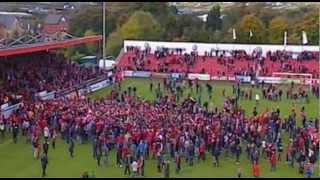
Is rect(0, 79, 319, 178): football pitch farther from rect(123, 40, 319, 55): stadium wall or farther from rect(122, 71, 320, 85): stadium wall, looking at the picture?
rect(123, 40, 319, 55): stadium wall

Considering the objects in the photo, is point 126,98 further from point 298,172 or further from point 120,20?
point 120,20

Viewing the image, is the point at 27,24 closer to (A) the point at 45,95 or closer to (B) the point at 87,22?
(B) the point at 87,22

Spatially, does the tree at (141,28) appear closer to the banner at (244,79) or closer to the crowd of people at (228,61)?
the crowd of people at (228,61)

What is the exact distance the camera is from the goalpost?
42.0m

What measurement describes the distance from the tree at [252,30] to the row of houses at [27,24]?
60.4ft

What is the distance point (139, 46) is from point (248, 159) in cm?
2901

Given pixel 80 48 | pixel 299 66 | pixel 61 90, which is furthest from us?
pixel 80 48

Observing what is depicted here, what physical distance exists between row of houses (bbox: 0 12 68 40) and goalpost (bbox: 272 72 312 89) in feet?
97.2

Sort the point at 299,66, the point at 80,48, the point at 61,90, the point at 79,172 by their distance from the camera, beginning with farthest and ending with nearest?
1. the point at 80,48
2. the point at 299,66
3. the point at 61,90
4. the point at 79,172

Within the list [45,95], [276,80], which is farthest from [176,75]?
[45,95]

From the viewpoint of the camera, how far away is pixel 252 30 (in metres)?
60.2

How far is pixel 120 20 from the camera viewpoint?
69062 mm

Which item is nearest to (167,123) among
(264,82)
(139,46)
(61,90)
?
(61,90)

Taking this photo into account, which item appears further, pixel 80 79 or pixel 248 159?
pixel 80 79
